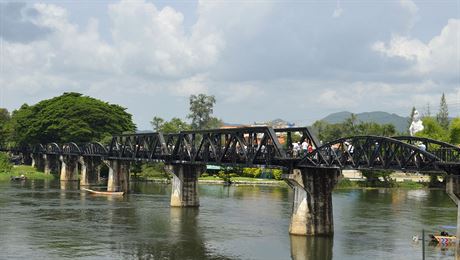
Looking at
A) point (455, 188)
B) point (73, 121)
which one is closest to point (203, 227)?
point (455, 188)

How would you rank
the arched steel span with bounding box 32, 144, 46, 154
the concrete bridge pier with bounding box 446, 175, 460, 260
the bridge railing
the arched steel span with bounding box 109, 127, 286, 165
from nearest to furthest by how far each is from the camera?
the concrete bridge pier with bounding box 446, 175, 460, 260 < the bridge railing < the arched steel span with bounding box 109, 127, 286, 165 < the arched steel span with bounding box 32, 144, 46, 154

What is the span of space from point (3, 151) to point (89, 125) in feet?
123

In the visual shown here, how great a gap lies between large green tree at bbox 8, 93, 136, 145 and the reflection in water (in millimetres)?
110550

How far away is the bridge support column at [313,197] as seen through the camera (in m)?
66.6

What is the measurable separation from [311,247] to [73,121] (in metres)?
124

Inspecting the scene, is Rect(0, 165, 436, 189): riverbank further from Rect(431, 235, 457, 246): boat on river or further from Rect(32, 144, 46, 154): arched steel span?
Rect(431, 235, 457, 246): boat on river

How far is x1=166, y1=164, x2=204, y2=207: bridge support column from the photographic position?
318ft

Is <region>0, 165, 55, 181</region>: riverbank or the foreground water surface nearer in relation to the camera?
the foreground water surface

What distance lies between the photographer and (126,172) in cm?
13012

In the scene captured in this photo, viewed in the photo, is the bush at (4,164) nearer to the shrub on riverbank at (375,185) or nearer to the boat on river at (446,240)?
the shrub on riverbank at (375,185)

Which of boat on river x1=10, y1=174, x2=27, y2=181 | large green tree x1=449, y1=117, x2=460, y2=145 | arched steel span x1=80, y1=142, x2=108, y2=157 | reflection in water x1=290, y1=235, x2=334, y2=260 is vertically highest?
large green tree x1=449, y1=117, x2=460, y2=145

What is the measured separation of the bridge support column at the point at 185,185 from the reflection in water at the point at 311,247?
1272 inches

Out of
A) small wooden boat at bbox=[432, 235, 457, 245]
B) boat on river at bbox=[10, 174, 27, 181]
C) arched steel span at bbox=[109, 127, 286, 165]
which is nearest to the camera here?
small wooden boat at bbox=[432, 235, 457, 245]

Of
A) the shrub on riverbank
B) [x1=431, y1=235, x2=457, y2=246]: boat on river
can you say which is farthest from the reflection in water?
the shrub on riverbank
